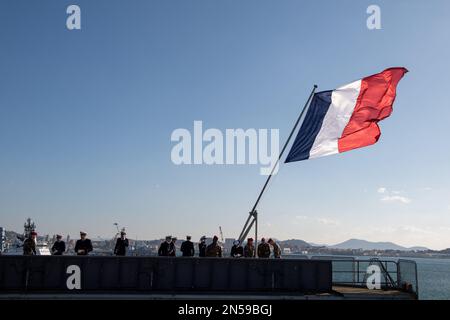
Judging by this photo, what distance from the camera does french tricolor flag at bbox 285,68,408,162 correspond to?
20.2 meters

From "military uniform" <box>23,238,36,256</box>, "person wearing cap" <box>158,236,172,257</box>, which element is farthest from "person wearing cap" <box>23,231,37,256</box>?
"person wearing cap" <box>158,236,172,257</box>

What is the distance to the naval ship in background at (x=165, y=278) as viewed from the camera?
1630 centimetres

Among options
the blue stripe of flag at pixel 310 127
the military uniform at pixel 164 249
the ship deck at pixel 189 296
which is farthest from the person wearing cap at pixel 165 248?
the blue stripe of flag at pixel 310 127

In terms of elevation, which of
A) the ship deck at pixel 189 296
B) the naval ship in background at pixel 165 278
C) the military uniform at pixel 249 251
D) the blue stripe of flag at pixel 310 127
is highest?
the blue stripe of flag at pixel 310 127

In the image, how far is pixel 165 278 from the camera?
17.1 metres

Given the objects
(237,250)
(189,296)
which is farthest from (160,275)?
(237,250)

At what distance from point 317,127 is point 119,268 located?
10050 mm

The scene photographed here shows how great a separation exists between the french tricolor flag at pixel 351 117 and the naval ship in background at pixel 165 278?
5151 mm

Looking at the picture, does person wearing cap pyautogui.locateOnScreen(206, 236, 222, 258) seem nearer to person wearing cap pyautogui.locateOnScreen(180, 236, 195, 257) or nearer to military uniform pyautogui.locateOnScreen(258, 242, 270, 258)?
person wearing cap pyautogui.locateOnScreen(180, 236, 195, 257)

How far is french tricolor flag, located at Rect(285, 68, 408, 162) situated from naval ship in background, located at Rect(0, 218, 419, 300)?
5.15 metres

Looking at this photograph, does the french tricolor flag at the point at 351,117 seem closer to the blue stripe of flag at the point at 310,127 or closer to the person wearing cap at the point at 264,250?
the blue stripe of flag at the point at 310,127

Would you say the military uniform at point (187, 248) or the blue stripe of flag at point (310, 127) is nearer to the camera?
the military uniform at point (187, 248)
